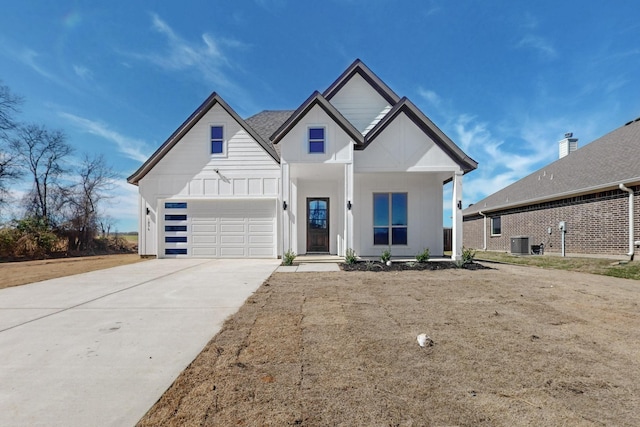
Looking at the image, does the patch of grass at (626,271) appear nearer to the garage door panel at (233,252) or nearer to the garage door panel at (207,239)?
the garage door panel at (233,252)

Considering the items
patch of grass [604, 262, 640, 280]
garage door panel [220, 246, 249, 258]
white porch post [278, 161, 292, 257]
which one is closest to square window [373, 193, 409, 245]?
white porch post [278, 161, 292, 257]

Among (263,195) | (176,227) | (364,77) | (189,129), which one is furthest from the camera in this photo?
(176,227)

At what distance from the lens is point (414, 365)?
2.83 meters

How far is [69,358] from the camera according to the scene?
3037 mm

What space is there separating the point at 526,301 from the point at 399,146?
656cm

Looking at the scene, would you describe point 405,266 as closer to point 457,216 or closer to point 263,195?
point 457,216

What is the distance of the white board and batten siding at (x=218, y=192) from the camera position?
1191 centimetres

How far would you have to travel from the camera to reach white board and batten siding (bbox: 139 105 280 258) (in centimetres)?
1191

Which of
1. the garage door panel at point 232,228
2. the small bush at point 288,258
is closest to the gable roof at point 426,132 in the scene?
the small bush at point 288,258

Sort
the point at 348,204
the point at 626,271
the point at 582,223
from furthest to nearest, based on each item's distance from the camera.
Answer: the point at 582,223, the point at 348,204, the point at 626,271

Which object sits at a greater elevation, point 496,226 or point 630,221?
point 630,221

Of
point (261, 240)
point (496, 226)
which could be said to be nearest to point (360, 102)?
point (261, 240)

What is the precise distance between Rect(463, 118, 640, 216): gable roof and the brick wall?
0.45 metres

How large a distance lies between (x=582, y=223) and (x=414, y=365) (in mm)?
14346
